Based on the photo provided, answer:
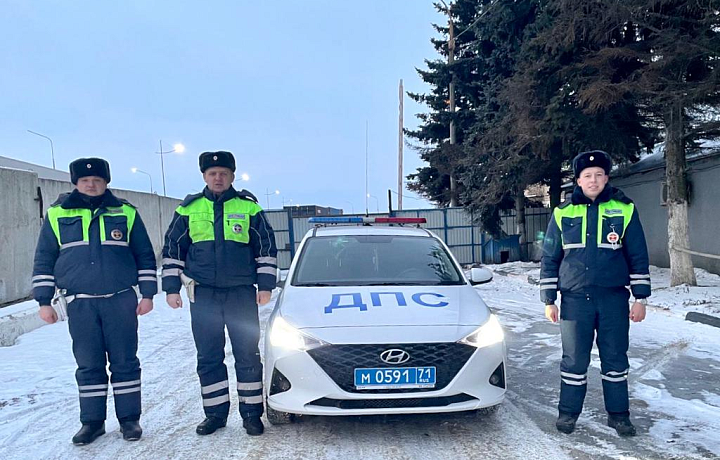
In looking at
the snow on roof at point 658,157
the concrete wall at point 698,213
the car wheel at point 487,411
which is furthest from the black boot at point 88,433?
the concrete wall at point 698,213

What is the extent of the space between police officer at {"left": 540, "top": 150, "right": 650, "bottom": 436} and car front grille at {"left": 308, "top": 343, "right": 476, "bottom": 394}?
93cm

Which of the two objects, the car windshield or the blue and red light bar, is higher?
the blue and red light bar

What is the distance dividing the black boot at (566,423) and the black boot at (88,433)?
3.22 meters

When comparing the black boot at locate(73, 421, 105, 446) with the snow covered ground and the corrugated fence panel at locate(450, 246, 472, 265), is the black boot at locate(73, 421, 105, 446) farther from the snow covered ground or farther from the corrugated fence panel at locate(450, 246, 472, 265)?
the corrugated fence panel at locate(450, 246, 472, 265)

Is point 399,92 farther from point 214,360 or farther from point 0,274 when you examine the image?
point 214,360

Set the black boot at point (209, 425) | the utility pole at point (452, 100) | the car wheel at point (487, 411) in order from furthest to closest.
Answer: the utility pole at point (452, 100) < the car wheel at point (487, 411) < the black boot at point (209, 425)

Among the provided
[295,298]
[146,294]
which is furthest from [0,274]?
[295,298]

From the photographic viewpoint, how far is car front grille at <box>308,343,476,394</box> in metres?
3.26

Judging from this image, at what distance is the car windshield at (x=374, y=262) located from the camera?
14.4ft

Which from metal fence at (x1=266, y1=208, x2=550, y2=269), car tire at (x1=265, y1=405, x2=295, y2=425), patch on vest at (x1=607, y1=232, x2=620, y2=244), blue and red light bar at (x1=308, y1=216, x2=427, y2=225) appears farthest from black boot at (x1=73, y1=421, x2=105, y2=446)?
metal fence at (x1=266, y1=208, x2=550, y2=269)

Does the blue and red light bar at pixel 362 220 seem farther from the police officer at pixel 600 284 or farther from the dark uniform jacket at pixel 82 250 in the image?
the dark uniform jacket at pixel 82 250

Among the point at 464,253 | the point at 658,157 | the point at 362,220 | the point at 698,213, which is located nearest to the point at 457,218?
the point at 464,253

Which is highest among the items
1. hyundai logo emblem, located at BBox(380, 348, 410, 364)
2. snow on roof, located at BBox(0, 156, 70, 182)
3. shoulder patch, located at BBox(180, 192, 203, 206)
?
snow on roof, located at BBox(0, 156, 70, 182)

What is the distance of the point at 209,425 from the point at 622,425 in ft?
9.43
